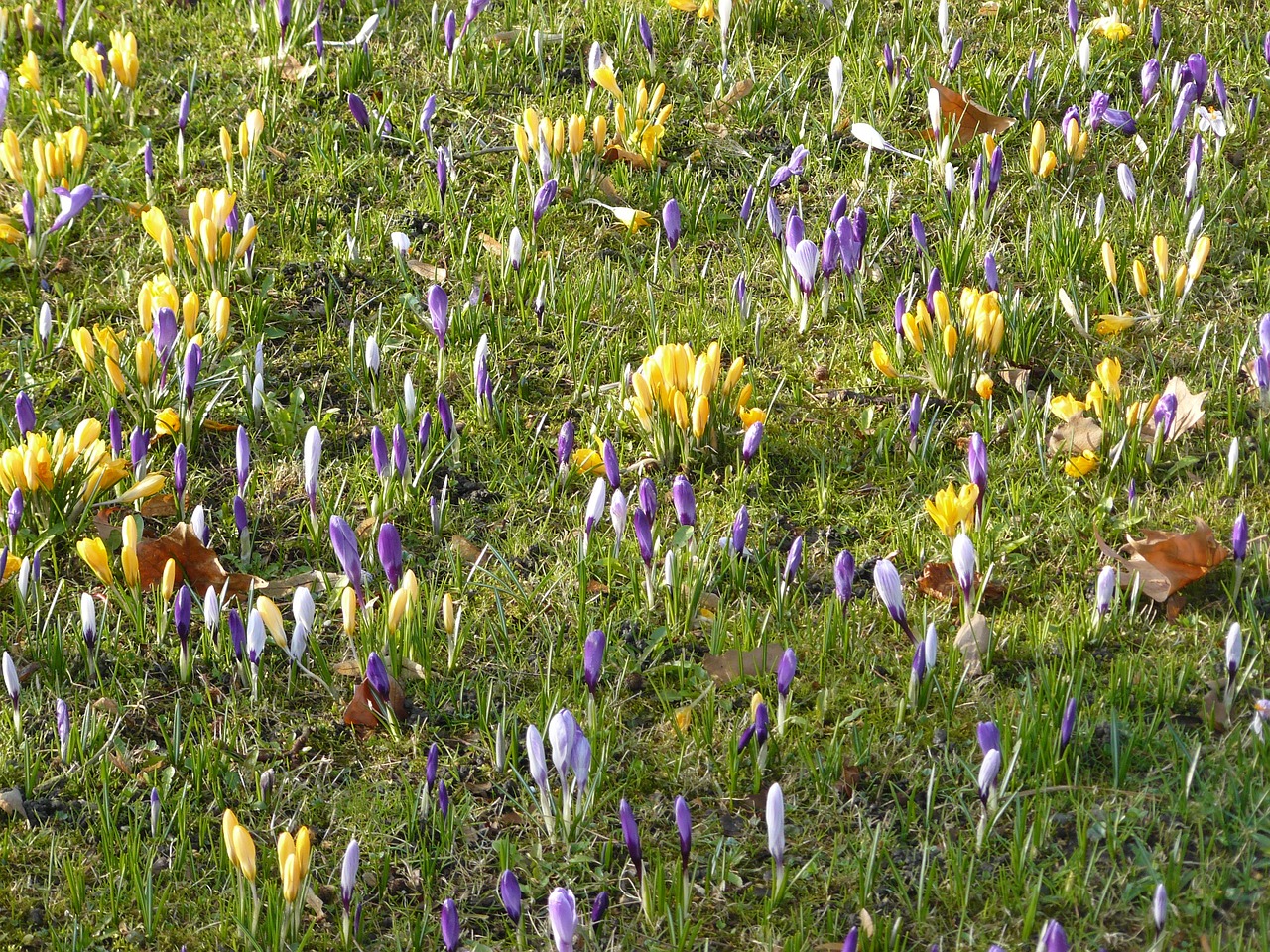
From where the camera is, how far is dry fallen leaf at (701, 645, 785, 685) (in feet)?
8.82

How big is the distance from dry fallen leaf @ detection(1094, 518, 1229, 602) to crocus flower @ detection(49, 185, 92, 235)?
9.08 feet

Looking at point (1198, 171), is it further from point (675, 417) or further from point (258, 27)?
point (258, 27)

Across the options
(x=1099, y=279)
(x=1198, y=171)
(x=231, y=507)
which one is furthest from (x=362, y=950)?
(x=1198, y=171)

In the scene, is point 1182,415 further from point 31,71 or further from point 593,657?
point 31,71

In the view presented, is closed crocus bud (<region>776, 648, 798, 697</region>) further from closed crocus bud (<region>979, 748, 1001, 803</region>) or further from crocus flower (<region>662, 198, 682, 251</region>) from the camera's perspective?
crocus flower (<region>662, 198, 682, 251</region>)

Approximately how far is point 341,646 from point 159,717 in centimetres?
39

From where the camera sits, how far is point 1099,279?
368cm

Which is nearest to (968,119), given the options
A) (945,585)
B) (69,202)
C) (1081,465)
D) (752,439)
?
(1081,465)

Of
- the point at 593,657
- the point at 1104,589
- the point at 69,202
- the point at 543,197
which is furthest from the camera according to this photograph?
the point at 543,197

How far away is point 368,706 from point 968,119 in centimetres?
277

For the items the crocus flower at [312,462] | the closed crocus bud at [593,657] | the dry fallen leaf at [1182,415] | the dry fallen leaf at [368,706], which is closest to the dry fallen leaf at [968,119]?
the dry fallen leaf at [1182,415]

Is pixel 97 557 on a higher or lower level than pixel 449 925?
higher

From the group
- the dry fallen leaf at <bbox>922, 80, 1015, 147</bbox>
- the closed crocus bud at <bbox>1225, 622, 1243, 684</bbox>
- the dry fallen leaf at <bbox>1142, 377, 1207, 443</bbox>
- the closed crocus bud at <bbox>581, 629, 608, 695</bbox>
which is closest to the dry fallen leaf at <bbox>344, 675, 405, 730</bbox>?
the closed crocus bud at <bbox>581, 629, 608, 695</bbox>

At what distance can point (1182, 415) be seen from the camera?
3.14 meters
